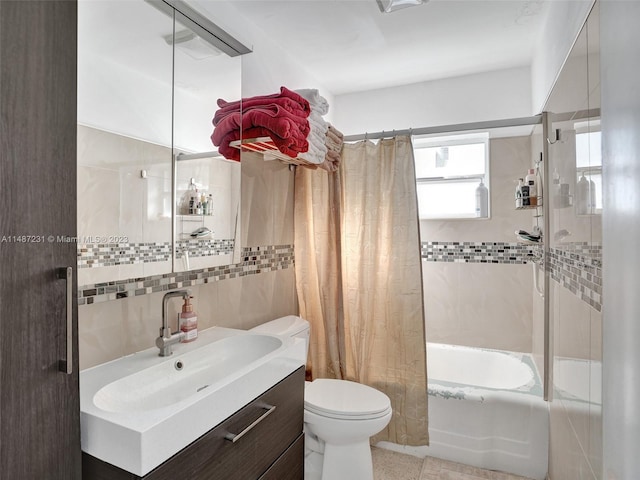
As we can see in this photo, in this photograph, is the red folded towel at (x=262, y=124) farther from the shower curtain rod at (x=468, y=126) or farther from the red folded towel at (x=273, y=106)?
the shower curtain rod at (x=468, y=126)

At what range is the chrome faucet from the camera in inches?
55.6

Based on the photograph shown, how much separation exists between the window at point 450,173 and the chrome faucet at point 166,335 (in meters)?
2.09

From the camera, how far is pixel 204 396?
1049 mm

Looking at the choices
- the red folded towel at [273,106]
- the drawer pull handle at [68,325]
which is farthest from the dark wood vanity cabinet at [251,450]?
the red folded towel at [273,106]

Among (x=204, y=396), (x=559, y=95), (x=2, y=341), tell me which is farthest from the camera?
(x=559, y=95)

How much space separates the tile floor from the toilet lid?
0.51m

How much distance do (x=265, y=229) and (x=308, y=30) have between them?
45.4 inches

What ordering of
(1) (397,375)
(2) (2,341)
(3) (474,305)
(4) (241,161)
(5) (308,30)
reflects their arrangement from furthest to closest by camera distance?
1. (3) (474,305)
2. (1) (397,375)
3. (5) (308,30)
4. (4) (241,161)
5. (2) (2,341)

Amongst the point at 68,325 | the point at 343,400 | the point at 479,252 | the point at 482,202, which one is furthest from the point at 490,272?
the point at 68,325

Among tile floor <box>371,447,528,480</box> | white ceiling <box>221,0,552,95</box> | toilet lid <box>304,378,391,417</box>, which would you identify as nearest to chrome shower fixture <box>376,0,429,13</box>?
white ceiling <box>221,0,552,95</box>

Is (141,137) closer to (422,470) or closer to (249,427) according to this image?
(249,427)

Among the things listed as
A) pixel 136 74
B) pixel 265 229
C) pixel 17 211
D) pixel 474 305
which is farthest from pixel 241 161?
pixel 474 305

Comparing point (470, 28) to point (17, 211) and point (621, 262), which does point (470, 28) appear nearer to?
point (621, 262)

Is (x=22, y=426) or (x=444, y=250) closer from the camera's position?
(x=22, y=426)
